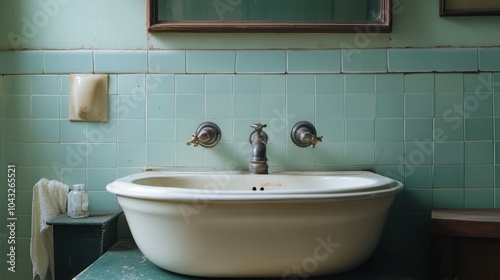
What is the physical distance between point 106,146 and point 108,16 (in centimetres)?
40

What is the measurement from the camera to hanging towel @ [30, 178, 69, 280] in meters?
1.17

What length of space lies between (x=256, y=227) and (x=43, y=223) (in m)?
0.71

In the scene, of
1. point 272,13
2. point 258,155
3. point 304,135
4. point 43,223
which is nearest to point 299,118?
point 304,135

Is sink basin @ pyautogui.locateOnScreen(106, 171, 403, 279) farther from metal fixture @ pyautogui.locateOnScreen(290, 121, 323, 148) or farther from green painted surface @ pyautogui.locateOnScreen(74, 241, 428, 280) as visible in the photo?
metal fixture @ pyautogui.locateOnScreen(290, 121, 323, 148)

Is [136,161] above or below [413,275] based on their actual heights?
above

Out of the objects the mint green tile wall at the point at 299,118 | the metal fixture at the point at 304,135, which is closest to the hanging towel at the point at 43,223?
the mint green tile wall at the point at 299,118

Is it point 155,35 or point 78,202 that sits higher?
point 155,35

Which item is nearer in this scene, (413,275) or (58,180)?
(413,275)

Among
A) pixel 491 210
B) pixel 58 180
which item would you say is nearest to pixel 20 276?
pixel 58 180

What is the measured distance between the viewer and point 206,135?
1170 millimetres

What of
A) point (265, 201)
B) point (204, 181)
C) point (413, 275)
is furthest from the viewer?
point (204, 181)

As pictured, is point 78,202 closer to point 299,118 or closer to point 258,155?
point 258,155

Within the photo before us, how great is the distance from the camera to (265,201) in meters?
0.78

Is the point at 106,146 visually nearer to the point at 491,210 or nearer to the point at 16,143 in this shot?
the point at 16,143
